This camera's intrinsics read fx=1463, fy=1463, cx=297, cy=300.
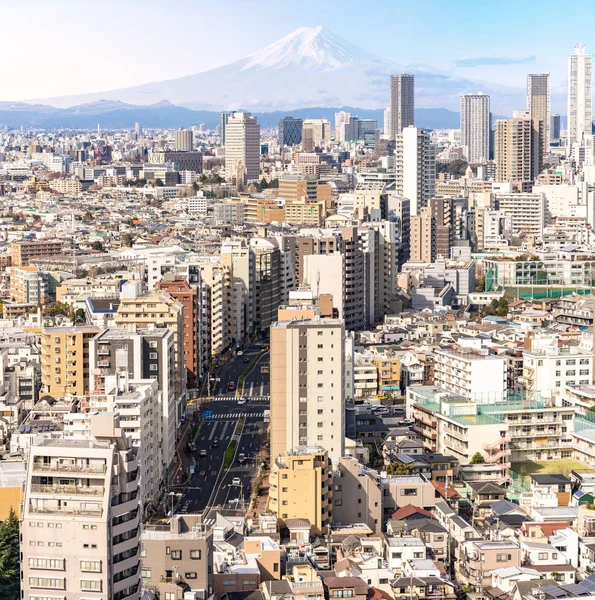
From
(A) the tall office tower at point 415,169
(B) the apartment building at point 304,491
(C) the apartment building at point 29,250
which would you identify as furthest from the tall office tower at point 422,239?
(B) the apartment building at point 304,491

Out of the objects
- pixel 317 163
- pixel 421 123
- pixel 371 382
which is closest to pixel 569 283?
pixel 371 382

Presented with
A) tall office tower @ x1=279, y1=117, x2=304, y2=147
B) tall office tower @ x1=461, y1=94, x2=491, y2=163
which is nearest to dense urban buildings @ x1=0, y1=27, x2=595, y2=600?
tall office tower @ x1=461, y1=94, x2=491, y2=163

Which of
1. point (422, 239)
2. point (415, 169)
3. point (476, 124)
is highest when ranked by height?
point (476, 124)

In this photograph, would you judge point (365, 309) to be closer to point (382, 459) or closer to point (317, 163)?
point (382, 459)

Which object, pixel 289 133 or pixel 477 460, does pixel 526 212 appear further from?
pixel 289 133

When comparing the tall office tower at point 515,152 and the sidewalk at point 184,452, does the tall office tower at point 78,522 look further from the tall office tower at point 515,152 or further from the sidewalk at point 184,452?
the tall office tower at point 515,152

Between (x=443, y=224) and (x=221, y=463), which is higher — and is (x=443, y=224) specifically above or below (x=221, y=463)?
above

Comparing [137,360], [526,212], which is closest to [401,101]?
[526,212]

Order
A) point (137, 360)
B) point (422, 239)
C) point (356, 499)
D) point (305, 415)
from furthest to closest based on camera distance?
point (422, 239) < point (137, 360) < point (305, 415) < point (356, 499)
